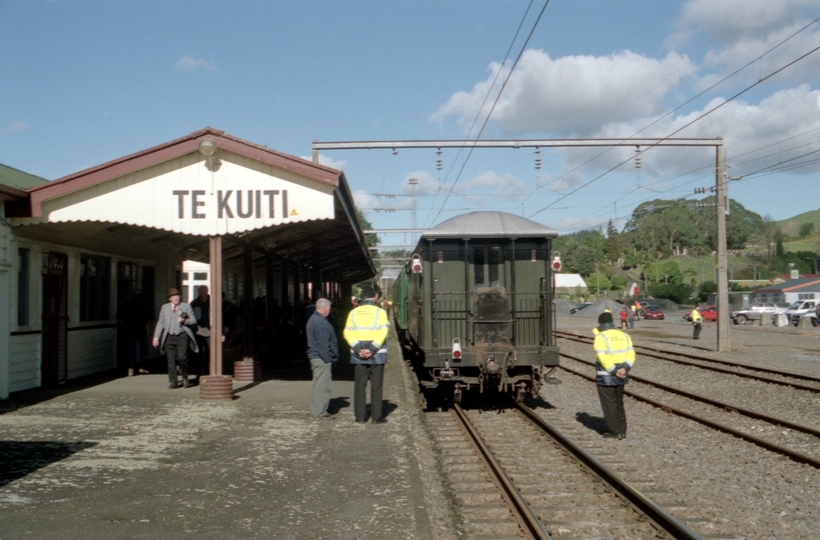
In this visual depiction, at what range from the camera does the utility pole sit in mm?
21500

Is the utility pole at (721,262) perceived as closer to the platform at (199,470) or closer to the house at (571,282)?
the platform at (199,470)

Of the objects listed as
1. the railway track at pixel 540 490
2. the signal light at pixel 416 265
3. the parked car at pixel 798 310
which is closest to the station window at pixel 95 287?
the signal light at pixel 416 265

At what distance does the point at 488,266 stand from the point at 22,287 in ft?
23.7

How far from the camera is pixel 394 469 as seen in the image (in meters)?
7.19

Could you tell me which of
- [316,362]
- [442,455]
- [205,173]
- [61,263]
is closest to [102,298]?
[61,263]

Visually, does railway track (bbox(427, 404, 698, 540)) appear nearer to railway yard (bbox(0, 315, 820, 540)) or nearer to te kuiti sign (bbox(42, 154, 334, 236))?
railway yard (bbox(0, 315, 820, 540))

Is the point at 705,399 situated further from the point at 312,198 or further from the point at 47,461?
the point at 47,461

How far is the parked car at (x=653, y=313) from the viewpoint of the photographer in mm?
59969

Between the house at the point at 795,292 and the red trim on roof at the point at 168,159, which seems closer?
the red trim on roof at the point at 168,159

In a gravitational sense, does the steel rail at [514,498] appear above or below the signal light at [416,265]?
below

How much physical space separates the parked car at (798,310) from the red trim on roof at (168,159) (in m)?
42.8

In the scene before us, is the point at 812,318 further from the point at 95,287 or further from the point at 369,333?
the point at 95,287

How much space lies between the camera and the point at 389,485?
661 cm

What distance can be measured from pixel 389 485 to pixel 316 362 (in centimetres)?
339
